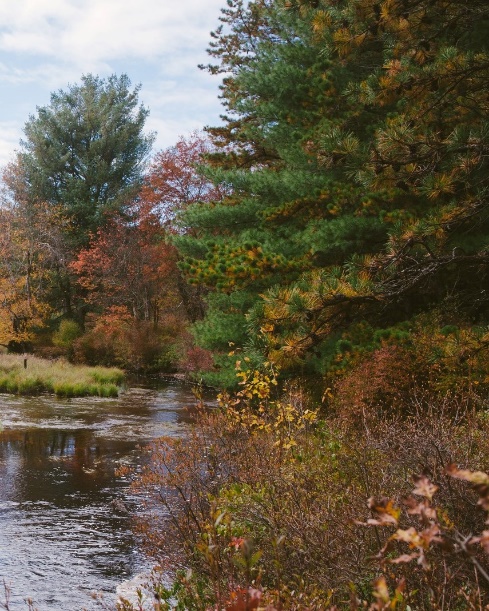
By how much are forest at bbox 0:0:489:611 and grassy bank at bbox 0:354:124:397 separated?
711cm

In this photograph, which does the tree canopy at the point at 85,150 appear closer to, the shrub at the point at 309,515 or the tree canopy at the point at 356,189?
the tree canopy at the point at 356,189

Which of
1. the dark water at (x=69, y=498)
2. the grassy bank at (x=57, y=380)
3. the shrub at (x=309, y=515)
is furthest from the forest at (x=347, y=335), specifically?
the grassy bank at (x=57, y=380)

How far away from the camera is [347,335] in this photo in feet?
30.1

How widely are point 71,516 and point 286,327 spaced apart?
11.4 feet

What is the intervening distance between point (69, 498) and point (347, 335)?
14.3ft

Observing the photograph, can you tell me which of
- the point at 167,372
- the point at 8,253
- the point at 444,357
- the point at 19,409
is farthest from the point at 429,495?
the point at 8,253

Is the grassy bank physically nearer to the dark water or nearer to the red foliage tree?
the dark water

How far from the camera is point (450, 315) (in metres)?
8.88

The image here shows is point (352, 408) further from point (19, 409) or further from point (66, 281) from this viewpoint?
point (66, 281)

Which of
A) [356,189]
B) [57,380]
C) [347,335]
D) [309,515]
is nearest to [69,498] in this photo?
[347,335]

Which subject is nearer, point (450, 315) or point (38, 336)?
point (450, 315)

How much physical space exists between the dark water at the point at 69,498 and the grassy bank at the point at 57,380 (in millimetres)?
2516

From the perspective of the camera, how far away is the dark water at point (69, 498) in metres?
5.70

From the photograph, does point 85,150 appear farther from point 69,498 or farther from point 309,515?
point 309,515
